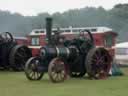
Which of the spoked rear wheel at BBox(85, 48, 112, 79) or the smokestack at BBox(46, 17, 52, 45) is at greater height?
the smokestack at BBox(46, 17, 52, 45)

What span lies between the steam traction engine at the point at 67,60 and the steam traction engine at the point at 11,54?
4.32m

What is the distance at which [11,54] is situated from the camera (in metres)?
18.6

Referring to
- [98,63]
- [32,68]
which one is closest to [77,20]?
[98,63]

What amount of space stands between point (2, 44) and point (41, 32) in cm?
767

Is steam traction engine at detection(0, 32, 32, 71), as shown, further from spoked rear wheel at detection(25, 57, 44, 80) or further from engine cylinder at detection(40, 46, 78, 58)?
engine cylinder at detection(40, 46, 78, 58)

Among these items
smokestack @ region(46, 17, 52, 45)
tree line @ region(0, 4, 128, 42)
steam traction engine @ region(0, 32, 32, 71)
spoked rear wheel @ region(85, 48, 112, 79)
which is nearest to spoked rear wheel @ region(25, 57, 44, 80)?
smokestack @ region(46, 17, 52, 45)

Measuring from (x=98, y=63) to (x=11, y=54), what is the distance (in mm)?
5458

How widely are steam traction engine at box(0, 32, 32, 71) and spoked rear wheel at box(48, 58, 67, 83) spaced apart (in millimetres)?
5715

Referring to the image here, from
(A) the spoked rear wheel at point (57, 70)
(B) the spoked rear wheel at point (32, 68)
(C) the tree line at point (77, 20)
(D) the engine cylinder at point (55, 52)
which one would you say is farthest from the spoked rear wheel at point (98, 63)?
(C) the tree line at point (77, 20)

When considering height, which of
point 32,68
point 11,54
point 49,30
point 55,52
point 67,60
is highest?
point 49,30

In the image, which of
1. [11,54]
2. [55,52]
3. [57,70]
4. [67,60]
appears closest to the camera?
[57,70]

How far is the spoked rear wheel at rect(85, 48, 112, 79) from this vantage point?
13.9 metres

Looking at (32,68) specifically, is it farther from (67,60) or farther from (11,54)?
(11,54)

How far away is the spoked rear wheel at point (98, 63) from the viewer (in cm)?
1394
